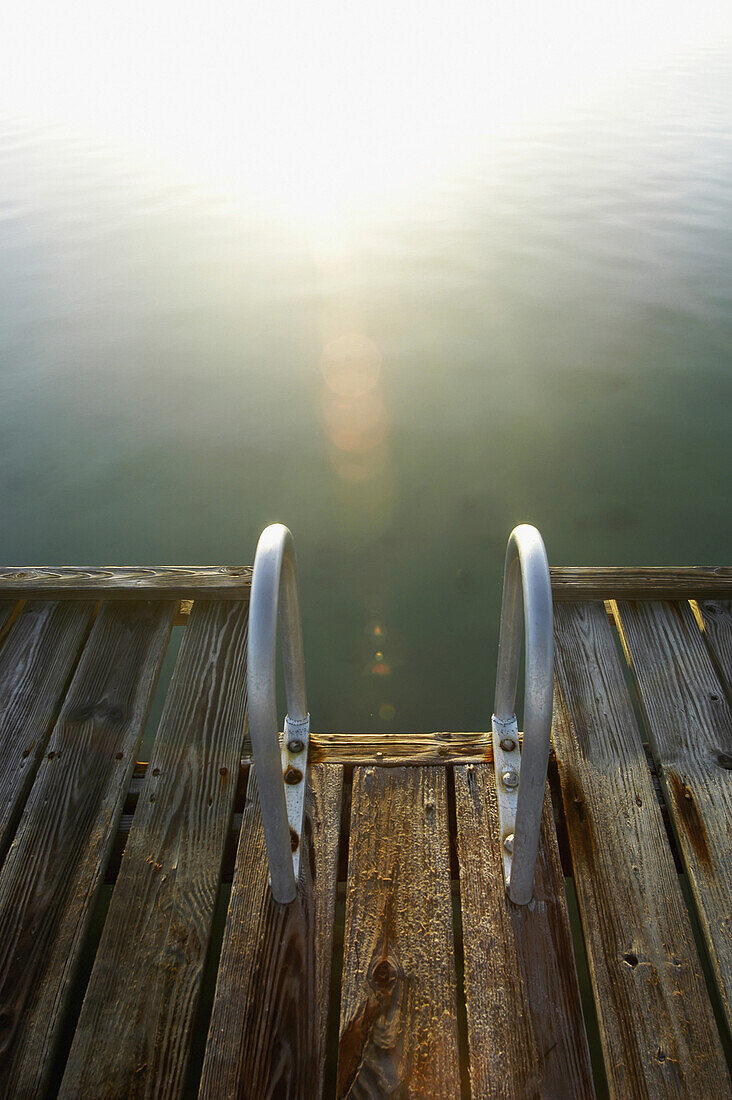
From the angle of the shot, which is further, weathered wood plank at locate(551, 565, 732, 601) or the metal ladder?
weathered wood plank at locate(551, 565, 732, 601)

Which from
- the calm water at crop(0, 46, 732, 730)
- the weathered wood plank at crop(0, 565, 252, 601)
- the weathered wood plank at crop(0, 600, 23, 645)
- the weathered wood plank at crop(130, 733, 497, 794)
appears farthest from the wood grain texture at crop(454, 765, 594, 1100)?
the weathered wood plank at crop(0, 600, 23, 645)

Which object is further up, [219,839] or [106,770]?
[106,770]

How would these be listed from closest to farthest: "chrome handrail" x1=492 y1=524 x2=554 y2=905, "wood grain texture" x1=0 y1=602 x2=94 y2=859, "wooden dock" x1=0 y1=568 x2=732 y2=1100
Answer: "chrome handrail" x1=492 y1=524 x2=554 y2=905
"wooden dock" x1=0 y1=568 x2=732 y2=1100
"wood grain texture" x1=0 y1=602 x2=94 y2=859

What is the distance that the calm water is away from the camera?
11.0 ft

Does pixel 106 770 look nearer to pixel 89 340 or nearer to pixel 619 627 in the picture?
pixel 619 627

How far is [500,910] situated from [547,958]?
0.12m

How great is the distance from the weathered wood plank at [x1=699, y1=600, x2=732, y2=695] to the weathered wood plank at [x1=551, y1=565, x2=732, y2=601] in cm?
3

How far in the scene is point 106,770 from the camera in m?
1.82

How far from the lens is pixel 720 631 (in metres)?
2.10

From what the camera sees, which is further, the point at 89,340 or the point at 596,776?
the point at 89,340

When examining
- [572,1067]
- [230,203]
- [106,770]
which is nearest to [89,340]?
[230,203]

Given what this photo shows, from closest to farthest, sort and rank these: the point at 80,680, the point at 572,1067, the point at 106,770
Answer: the point at 572,1067
the point at 106,770
the point at 80,680

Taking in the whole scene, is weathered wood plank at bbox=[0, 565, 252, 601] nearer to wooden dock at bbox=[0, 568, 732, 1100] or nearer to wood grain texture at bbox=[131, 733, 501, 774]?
wooden dock at bbox=[0, 568, 732, 1100]

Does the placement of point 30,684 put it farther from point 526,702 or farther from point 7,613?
point 526,702
